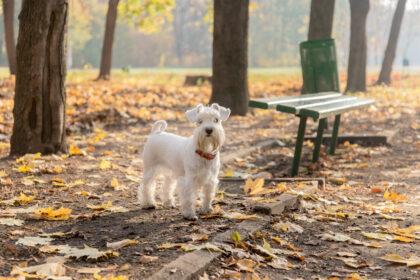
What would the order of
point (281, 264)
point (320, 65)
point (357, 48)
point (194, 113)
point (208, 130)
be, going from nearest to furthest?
point (281, 264)
point (208, 130)
point (194, 113)
point (320, 65)
point (357, 48)

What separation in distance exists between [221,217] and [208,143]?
0.73 m

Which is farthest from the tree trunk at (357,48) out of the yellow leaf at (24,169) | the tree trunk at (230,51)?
the yellow leaf at (24,169)

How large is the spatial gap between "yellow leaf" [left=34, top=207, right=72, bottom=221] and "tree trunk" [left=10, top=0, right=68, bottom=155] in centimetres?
308

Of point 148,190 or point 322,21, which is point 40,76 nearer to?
point 148,190

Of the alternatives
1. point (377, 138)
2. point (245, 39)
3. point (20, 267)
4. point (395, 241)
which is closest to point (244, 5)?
point (245, 39)

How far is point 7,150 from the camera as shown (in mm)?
9242

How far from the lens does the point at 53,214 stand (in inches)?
217

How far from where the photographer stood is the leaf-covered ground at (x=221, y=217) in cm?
442

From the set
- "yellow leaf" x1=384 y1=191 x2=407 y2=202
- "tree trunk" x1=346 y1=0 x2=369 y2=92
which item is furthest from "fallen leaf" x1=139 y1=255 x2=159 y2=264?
"tree trunk" x1=346 y1=0 x2=369 y2=92

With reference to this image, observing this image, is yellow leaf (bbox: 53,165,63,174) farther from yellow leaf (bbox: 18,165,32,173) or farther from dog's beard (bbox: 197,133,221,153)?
dog's beard (bbox: 197,133,221,153)

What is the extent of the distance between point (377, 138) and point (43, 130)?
5462 millimetres

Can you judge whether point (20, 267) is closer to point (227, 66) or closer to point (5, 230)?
point (5, 230)

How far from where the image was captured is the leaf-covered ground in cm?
442

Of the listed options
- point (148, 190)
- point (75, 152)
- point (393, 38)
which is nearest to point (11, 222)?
point (148, 190)
